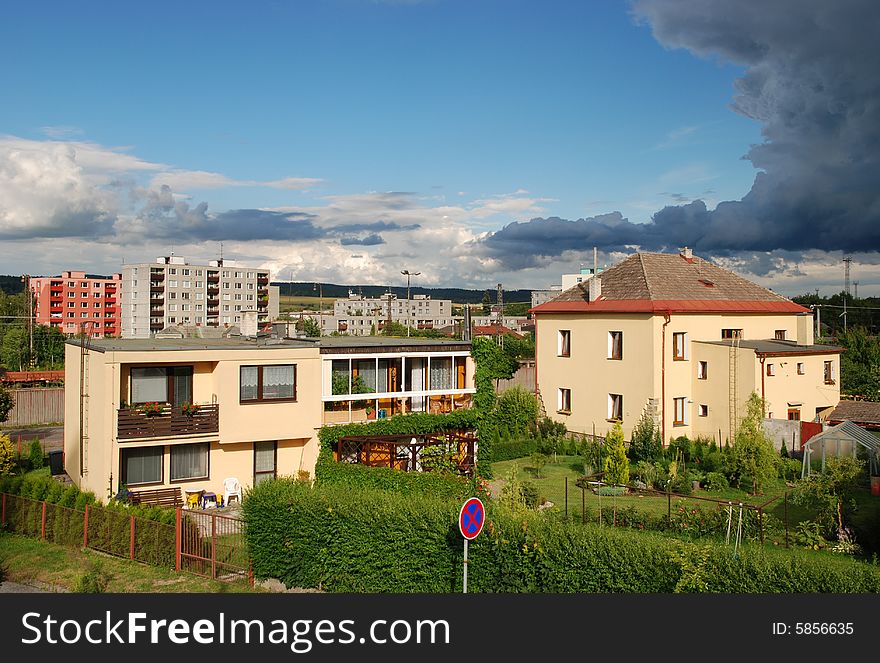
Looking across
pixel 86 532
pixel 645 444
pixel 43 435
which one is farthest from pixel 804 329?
pixel 43 435

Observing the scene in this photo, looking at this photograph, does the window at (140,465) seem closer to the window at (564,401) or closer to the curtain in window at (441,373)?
the curtain in window at (441,373)

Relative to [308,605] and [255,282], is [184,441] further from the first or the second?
[255,282]

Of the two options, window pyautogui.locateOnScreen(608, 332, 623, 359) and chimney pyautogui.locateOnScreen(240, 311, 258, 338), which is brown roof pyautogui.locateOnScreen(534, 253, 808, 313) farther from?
chimney pyautogui.locateOnScreen(240, 311, 258, 338)

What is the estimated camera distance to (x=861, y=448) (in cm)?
2473

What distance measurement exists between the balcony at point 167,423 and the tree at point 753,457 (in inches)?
642

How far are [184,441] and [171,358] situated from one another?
239 cm

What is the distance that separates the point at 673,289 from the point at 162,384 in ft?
71.6

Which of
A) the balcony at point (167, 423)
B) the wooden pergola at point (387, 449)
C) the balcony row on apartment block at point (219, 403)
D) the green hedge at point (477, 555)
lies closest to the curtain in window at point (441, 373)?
the balcony row on apartment block at point (219, 403)

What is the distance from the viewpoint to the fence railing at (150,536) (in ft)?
49.6

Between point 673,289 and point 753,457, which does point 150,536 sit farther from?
point 673,289

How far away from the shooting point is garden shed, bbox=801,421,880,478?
24.5 meters

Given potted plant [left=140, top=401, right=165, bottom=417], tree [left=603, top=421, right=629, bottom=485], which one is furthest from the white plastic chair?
tree [left=603, top=421, right=629, bottom=485]

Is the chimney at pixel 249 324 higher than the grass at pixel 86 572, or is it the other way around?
the chimney at pixel 249 324

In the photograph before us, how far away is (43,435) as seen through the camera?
38.3 meters
